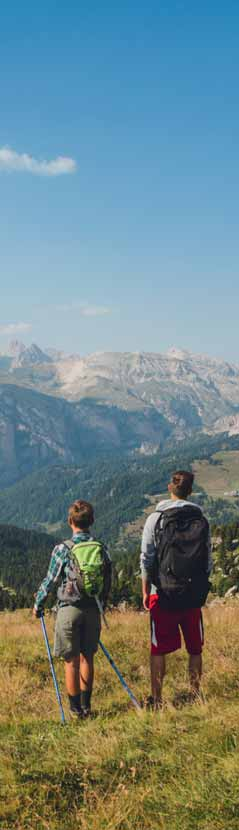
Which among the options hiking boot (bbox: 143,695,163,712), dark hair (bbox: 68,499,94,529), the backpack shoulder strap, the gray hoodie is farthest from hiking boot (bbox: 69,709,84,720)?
dark hair (bbox: 68,499,94,529)

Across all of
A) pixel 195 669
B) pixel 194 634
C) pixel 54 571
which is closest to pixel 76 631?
pixel 54 571

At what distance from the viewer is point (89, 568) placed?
8.30 meters

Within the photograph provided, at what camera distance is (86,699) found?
833 cm

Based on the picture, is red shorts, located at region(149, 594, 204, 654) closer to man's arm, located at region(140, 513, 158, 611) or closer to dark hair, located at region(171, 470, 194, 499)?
man's arm, located at region(140, 513, 158, 611)

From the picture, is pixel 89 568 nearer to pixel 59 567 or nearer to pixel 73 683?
pixel 59 567

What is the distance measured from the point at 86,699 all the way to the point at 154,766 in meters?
2.89

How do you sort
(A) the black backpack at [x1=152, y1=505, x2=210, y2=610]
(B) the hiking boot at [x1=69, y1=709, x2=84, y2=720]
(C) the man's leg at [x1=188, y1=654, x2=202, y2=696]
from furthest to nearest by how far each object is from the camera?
1. (C) the man's leg at [x1=188, y1=654, x2=202, y2=696]
2. (A) the black backpack at [x1=152, y1=505, x2=210, y2=610]
3. (B) the hiking boot at [x1=69, y1=709, x2=84, y2=720]

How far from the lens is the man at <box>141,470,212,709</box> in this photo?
8211mm

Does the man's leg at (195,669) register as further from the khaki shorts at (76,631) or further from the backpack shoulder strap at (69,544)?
the backpack shoulder strap at (69,544)

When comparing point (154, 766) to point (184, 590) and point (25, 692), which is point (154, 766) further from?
point (25, 692)

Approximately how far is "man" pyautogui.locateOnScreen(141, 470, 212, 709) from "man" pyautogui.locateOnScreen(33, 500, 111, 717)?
0.79m

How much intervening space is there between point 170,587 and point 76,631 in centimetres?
167

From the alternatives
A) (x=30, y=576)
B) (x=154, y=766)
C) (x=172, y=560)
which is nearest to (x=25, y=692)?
(x=172, y=560)

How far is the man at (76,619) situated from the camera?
27.1ft
